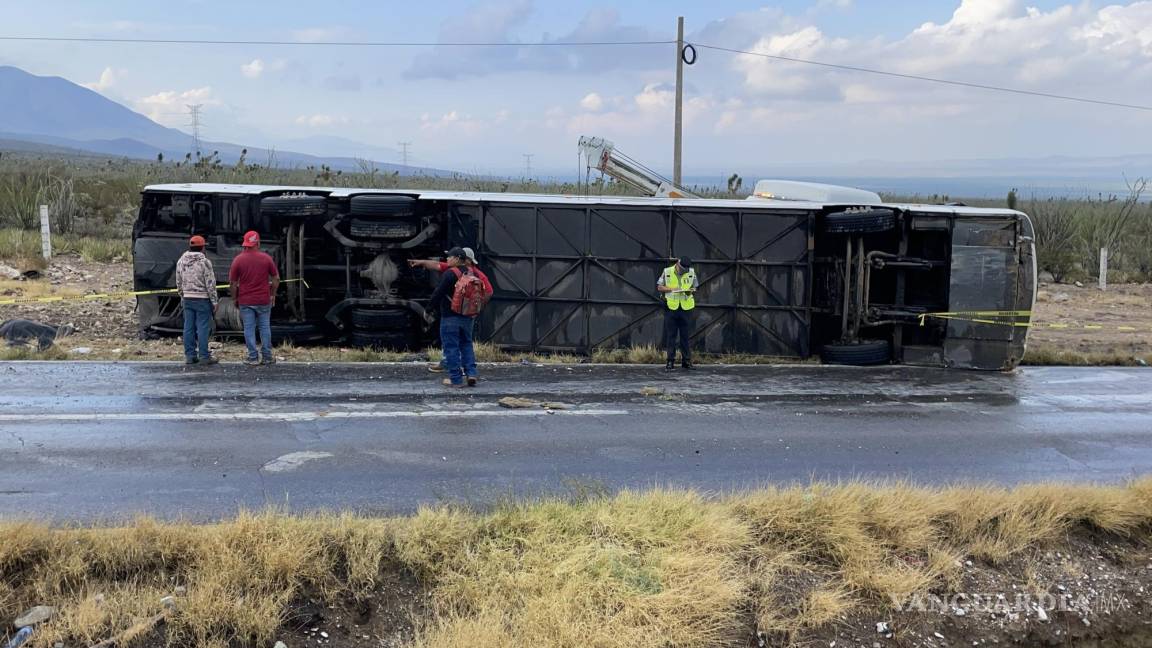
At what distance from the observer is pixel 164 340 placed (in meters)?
13.6

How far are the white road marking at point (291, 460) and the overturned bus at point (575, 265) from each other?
236 inches

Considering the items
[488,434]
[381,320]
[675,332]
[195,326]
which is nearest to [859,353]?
[675,332]

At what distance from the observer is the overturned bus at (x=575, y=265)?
44.5 ft

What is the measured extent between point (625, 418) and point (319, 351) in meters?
5.78

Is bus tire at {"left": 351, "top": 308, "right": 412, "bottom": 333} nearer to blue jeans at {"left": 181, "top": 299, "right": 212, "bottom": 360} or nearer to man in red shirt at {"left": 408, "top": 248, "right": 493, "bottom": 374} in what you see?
man in red shirt at {"left": 408, "top": 248, "right": 493, "bottom": 374}

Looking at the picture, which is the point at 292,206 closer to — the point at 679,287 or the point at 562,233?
the point at 562,233

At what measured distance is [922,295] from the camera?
13.7 m

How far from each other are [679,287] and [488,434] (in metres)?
4.93

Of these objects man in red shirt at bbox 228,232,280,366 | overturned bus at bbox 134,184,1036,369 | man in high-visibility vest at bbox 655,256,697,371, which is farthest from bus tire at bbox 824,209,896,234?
man in red shirt at bbox 228,232,280,366

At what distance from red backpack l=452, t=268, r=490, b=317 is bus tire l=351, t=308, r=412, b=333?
112 inches

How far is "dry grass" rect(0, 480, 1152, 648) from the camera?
15.4 feet

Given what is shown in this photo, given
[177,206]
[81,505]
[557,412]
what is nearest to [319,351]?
[177,206]

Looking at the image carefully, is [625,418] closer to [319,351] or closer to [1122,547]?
[1122,547]

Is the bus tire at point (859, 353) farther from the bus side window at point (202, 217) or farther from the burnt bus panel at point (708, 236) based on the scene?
the bus side window at point (202, 217)
